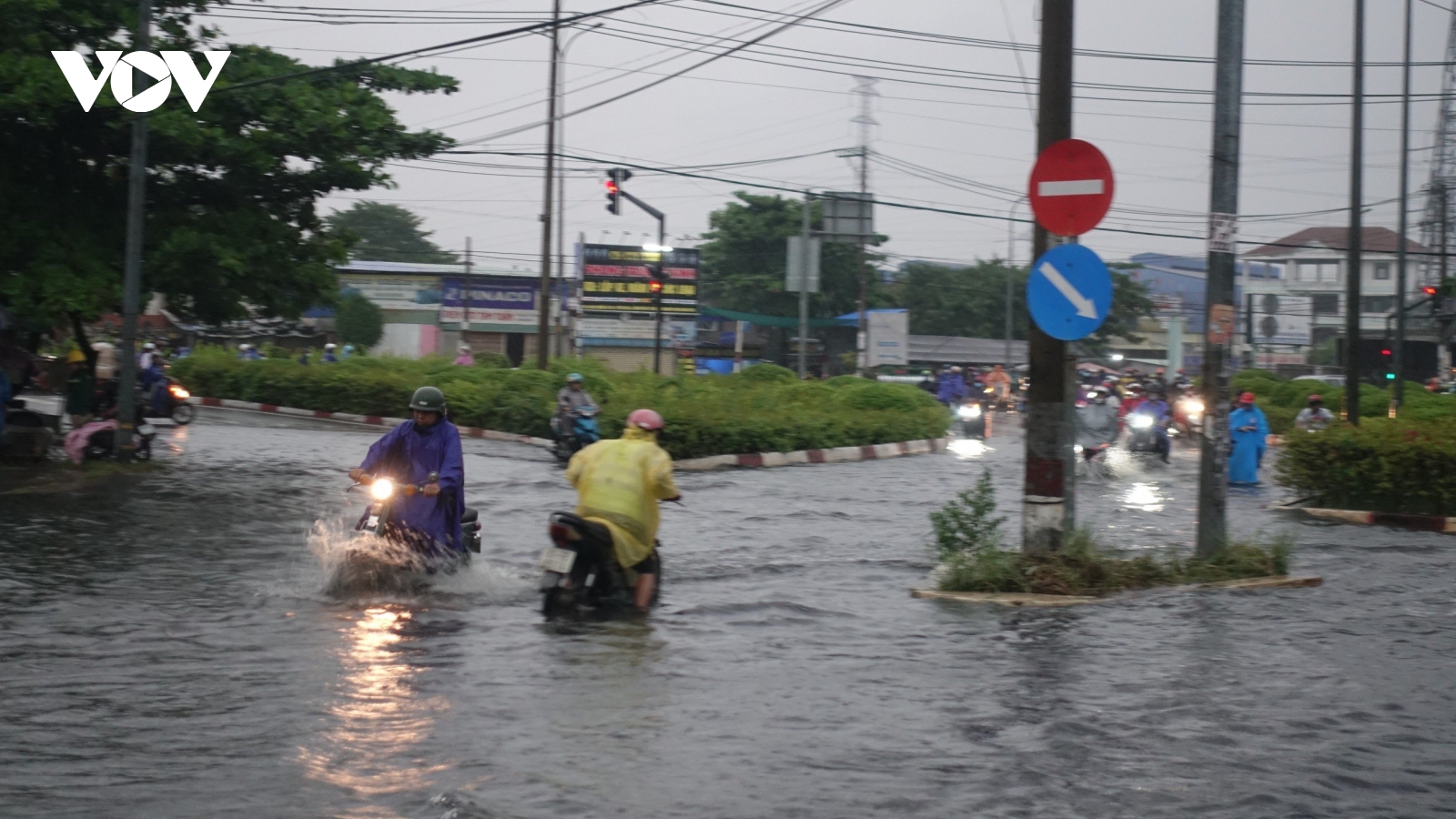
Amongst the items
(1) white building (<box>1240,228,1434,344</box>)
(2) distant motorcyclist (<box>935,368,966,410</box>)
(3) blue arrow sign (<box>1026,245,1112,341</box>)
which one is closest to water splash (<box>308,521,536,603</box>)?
(3) blue arrow sign (<box>1026,245,1112,341</box>)

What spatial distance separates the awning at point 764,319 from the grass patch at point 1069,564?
49.9 metres

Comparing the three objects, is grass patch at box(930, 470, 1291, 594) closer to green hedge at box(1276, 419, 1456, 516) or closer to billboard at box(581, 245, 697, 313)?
green hedge at box(1276, 419, 1456, 516)

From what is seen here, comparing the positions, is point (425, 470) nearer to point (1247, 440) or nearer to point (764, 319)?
point (1247, 440)

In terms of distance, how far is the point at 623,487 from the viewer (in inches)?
368

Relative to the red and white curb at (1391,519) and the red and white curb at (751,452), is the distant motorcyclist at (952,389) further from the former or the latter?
the red and white curb at (1391,519)

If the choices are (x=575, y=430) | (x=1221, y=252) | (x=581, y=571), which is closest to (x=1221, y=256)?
(x=1221, y=252)

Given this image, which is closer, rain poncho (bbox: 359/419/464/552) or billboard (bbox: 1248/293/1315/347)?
rain poncho (bbox: 359/419/464/552)

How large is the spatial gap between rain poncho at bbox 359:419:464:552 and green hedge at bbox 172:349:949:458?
1376cm

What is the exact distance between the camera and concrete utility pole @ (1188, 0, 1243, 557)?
1081cm

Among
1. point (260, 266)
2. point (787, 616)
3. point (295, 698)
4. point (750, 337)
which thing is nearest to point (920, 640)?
point (787, 616)

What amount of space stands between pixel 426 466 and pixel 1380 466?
12082 mm

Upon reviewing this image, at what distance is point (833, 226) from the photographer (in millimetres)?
43062

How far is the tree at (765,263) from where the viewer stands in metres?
65.3

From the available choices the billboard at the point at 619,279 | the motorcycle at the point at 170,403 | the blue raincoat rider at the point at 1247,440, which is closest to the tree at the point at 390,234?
the billboard at the point at 619,279
